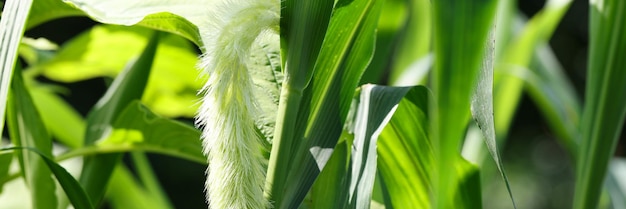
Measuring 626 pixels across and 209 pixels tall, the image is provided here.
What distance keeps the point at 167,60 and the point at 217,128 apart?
1.15 feet

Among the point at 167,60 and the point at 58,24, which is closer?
the point at 167,60

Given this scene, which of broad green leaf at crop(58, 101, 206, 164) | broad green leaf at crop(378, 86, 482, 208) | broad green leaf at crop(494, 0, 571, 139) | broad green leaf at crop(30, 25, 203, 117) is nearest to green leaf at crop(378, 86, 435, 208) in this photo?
broad green leaf at crop(378, 86, 482, 208)

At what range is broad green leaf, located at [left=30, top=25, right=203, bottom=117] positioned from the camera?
0.55 metres

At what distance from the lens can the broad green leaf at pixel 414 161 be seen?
313mm

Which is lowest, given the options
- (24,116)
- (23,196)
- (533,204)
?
(533,204)

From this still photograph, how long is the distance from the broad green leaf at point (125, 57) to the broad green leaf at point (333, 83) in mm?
227

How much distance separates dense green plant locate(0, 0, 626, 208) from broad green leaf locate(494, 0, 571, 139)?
8.0 inches

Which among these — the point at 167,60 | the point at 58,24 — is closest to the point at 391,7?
the point at 167,60

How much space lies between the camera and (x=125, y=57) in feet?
1.82

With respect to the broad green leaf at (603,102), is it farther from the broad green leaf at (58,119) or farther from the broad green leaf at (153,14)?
the broad green leaf at (58,119)

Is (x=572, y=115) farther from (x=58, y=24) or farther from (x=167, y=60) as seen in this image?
(x=58, y=24)

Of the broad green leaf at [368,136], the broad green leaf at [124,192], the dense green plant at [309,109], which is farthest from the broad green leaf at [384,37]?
the broad green leaf at [124,192]

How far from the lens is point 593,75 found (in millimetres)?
337

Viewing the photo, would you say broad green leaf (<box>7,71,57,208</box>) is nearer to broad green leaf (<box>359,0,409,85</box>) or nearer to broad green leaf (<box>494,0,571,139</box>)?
broad green leaf (<box>359,0,409,85</box>)
